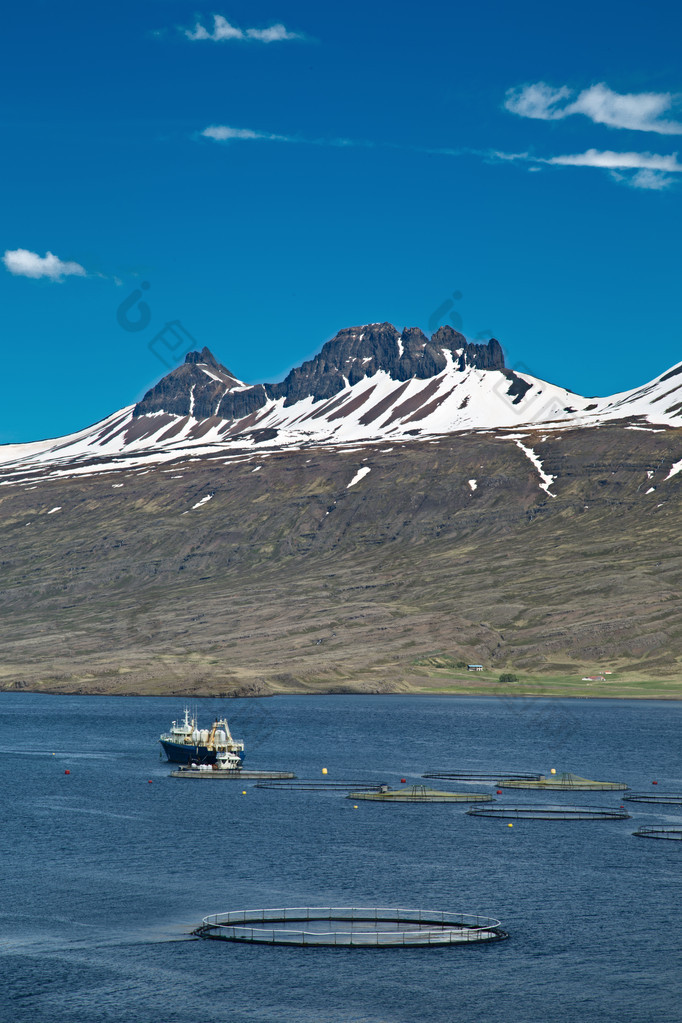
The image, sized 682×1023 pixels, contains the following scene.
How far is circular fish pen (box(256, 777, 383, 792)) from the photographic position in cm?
16850

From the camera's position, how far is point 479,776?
18500 centimetres

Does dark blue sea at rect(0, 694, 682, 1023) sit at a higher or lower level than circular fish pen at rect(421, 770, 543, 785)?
lower

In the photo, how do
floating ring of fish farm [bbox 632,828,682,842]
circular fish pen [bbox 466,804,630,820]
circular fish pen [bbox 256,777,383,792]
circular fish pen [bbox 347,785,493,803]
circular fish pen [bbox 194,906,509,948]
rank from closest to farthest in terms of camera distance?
circular fish pen [bbox 194,906,509,948], floating ring of fish farm [bbox 632,828,682,842], circular fish pen [bbox 466,804,630,820], circular fish pen [bbox 347,785,493,803], circular fish pen [bbox 256,777,383,792]

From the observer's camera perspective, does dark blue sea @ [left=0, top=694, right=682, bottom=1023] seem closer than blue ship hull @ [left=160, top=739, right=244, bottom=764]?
Yes

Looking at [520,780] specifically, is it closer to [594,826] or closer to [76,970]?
[594,826]

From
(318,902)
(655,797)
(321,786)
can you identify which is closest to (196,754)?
(321,786)

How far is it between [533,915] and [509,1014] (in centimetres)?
2358

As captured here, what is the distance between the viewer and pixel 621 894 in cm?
10556

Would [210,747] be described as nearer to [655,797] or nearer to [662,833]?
[655,797]

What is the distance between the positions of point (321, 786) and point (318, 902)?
7016 cm

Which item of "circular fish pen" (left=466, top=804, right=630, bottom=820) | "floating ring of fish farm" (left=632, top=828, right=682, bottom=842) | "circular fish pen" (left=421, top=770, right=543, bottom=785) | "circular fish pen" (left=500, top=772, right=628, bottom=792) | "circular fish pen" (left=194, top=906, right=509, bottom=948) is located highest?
"circular fish pen" (left=421, top=770, right=543, bottom=785)

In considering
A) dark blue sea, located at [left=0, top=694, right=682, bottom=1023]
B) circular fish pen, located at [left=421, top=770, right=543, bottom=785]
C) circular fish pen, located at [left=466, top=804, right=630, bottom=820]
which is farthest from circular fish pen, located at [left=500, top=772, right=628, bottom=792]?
circular fish pen, located at [left=466, top=804, right=630, bottom=820]

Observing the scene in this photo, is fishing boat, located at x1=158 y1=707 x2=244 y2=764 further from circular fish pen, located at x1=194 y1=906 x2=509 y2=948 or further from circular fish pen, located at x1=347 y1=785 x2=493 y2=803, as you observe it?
circular fish pen, located at x1=194 y1=906 x2=509 y2=948

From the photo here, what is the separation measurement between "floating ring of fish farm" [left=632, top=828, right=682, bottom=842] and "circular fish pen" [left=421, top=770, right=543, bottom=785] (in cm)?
4407
